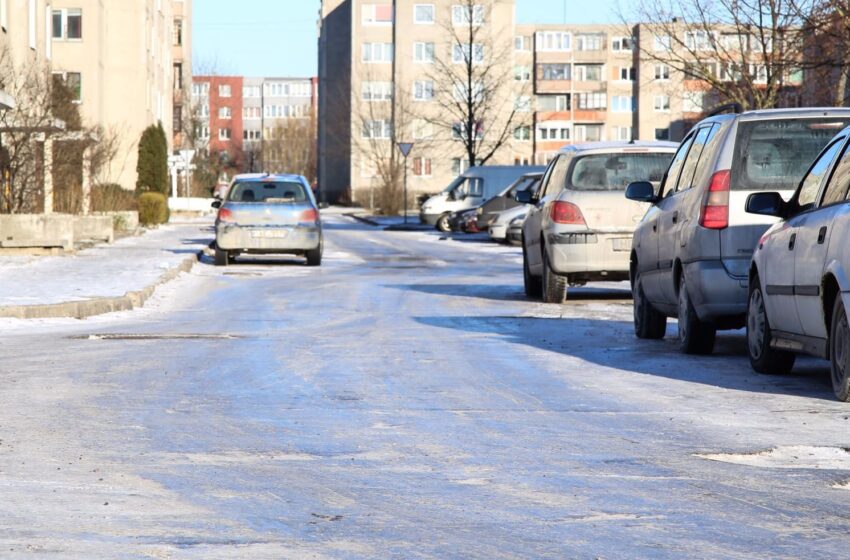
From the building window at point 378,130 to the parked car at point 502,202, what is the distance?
2315 inches

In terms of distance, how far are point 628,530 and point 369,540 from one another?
91 cm

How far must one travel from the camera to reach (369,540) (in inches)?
211

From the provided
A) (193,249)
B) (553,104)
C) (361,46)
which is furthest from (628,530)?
(553,104)

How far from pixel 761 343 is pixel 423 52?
99.0 meters

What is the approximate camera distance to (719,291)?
11.6 meters

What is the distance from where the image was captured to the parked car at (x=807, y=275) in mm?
9141

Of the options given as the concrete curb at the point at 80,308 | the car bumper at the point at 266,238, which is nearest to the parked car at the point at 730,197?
the concrete curb at the point at 80,308

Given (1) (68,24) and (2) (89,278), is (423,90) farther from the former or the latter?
(2) (89,278)

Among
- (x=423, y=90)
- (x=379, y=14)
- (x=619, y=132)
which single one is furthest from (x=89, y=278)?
(x=619, y=132)

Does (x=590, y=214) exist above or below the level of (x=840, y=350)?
above

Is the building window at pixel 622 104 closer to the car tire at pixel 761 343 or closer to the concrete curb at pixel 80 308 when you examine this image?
the concrete curb at pixel 80 308

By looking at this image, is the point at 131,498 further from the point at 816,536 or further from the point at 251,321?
the point at 251,321

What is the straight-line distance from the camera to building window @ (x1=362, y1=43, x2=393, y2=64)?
11038 cm

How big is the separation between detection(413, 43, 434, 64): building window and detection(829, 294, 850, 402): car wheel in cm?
9952
